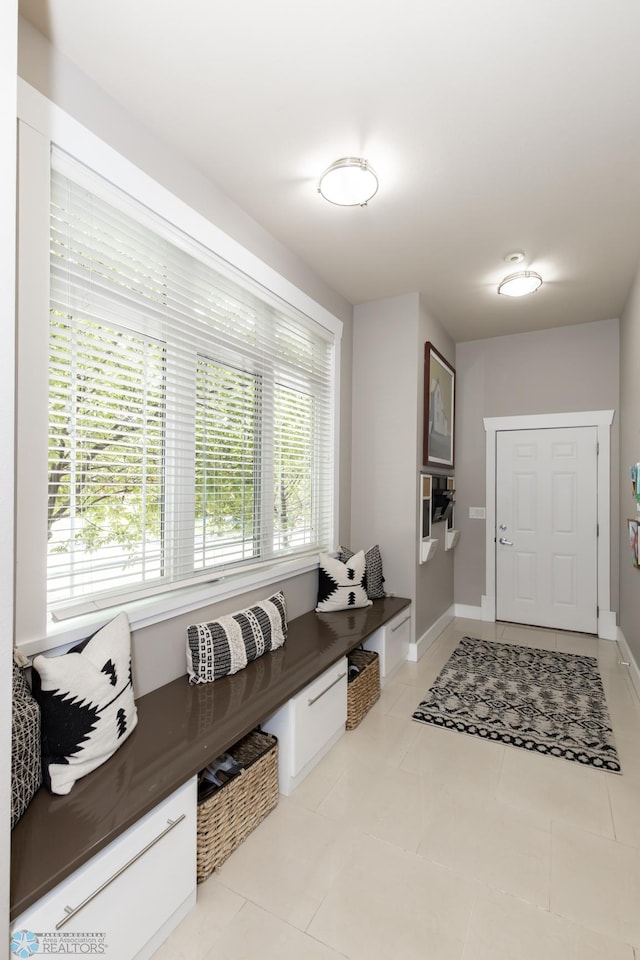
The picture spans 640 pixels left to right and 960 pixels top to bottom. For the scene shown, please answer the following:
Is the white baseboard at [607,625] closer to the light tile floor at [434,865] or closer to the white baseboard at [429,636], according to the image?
the white baseboard at [429,636]

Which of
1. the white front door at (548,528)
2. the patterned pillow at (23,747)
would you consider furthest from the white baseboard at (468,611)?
the patterned pillow at (23,747)

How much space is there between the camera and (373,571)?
3484 millimetres

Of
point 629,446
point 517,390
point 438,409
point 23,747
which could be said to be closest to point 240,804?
point 23,747

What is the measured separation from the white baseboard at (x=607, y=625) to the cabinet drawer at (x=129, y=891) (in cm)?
395

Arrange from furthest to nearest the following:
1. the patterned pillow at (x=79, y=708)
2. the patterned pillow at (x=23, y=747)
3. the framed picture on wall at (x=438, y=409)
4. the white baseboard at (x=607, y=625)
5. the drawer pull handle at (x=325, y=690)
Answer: the white baseboard at (x=607, y=625) < the framed picture on wall at (x=438, y=409) < the drawer pull handle at (x=325, y=690) < the patterned pillow at (x=79, y=708) < the patterned pillow at (x=23, y=747)

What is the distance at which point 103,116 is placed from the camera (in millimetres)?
1771

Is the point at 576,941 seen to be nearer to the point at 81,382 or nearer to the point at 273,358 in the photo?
the point at 81,382

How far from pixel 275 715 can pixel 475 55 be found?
264cm

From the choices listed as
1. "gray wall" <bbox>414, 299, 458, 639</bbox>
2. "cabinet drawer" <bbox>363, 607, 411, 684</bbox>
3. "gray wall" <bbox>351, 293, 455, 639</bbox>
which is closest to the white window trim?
"cabinet drawer" <bbox>363, 607, 411, 684</bbox>

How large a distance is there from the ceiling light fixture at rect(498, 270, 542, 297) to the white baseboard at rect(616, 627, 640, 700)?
8.71ft

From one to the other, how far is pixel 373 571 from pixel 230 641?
5.01 feet

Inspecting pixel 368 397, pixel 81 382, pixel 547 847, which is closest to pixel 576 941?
pixel 547 847

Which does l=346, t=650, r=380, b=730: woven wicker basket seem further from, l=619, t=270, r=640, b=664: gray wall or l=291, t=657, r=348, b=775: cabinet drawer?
l=619, t=270, r=640, b=664: gray wall

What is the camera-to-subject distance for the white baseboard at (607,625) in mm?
4137
